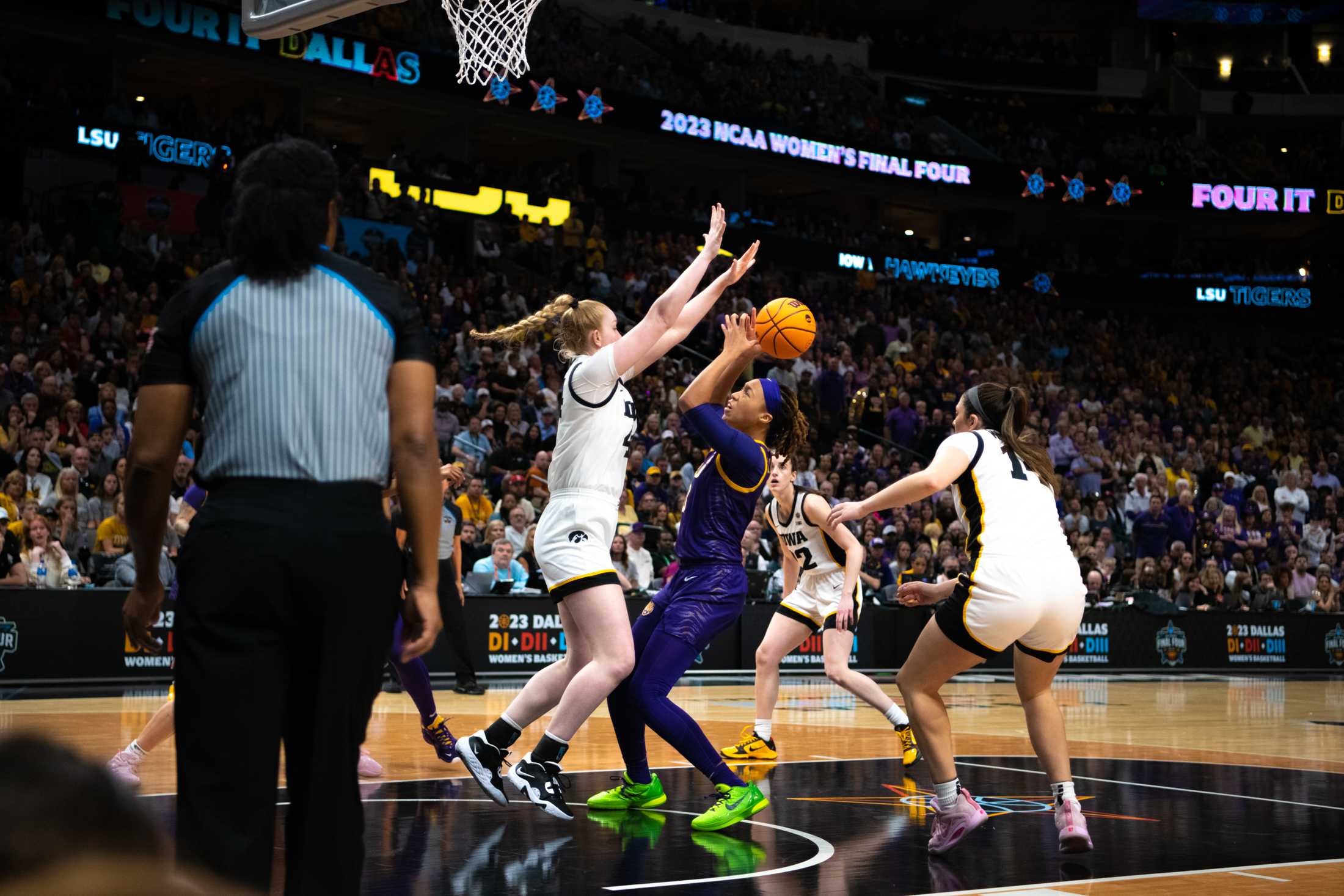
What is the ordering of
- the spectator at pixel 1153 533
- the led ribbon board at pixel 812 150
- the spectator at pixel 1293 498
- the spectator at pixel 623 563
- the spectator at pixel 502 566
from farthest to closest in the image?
1. the led ribbon board at pixel 812 150
2. the spectator at pixel 1293 498
3. the spectator at pixel 1153 533
4. the spectator at pixel 623 563
5. the spectator at pixel 502 566

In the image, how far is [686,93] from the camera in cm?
3209

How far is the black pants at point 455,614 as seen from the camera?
39.2ft

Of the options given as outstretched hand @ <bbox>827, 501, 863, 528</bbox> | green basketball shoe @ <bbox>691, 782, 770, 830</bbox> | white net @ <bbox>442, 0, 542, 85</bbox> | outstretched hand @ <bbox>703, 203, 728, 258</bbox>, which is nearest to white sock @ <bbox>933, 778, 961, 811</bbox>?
green basketball shoe @ <bbox>691, 782, 770, 830</bbox>

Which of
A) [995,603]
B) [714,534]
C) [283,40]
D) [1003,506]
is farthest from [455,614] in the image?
[283,40]

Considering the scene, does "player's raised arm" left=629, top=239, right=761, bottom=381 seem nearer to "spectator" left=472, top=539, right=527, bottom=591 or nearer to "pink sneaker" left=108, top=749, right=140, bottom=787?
"pink sneaker" left=108, top=749, right=140, bottom=787

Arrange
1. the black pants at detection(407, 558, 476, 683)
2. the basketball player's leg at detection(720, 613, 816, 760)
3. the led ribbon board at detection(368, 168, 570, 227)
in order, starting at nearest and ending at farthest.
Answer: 1. the basketball player's leg at detection(720, 613, 816, 760)
2. the black pants at detection(407, 558, 476, 683)
3. the led ribbon board at detection(368, 168, 570, 227)

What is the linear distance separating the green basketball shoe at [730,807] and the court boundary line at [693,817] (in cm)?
9

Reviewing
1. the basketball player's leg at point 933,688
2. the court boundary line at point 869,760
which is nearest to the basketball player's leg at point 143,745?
the court boundary line at point 869,760

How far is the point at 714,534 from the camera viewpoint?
7125 mm

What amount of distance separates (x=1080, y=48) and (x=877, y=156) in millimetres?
13740

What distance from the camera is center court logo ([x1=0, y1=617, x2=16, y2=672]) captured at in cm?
1352

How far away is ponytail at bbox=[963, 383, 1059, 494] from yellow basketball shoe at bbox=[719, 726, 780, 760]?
3.42 meters

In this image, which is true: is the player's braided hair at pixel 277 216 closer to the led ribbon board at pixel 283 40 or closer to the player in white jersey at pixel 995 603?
the player in white jersey at pixel 995 603

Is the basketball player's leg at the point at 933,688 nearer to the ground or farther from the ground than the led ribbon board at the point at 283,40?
nearer to the ground
